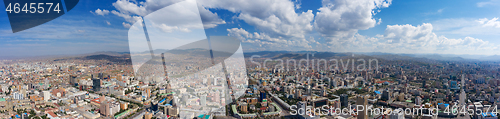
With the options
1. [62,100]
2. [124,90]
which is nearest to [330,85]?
[124,90]

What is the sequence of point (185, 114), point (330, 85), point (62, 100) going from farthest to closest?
1. point (330, 85)
2. point (62, 100)
3. point (185, 114)

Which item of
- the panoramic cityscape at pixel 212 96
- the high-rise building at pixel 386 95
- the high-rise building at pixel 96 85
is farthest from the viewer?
the high-rise building at pixel 96 85

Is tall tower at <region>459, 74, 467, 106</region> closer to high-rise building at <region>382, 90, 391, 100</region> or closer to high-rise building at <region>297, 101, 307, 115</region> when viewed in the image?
high-rise building at <region>382, 90, 391, 100</region>

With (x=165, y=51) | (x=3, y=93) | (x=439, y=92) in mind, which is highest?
(x=165, y=51)

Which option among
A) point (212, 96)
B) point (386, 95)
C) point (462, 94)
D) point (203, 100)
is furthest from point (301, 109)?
point (462, 94)

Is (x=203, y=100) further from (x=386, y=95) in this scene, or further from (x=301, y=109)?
(x=386, y=95)

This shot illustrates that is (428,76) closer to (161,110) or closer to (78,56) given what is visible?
(161,110)

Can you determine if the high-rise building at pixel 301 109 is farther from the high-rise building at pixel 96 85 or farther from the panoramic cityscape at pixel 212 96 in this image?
the high-rise building at pixel 96 85

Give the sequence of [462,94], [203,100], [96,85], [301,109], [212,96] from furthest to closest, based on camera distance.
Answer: [96,85] → [462,94] → [301,109] → [203,100] → [212,96]

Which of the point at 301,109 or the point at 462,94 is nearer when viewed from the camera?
the point at 301,109

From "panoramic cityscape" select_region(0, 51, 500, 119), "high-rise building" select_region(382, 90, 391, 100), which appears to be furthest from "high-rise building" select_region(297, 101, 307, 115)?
"high-rise building" select_region(382, 90, 391, 100)

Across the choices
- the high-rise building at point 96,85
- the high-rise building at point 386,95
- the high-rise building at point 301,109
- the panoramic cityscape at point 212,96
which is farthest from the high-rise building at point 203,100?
the high-rise building at point 386,95
